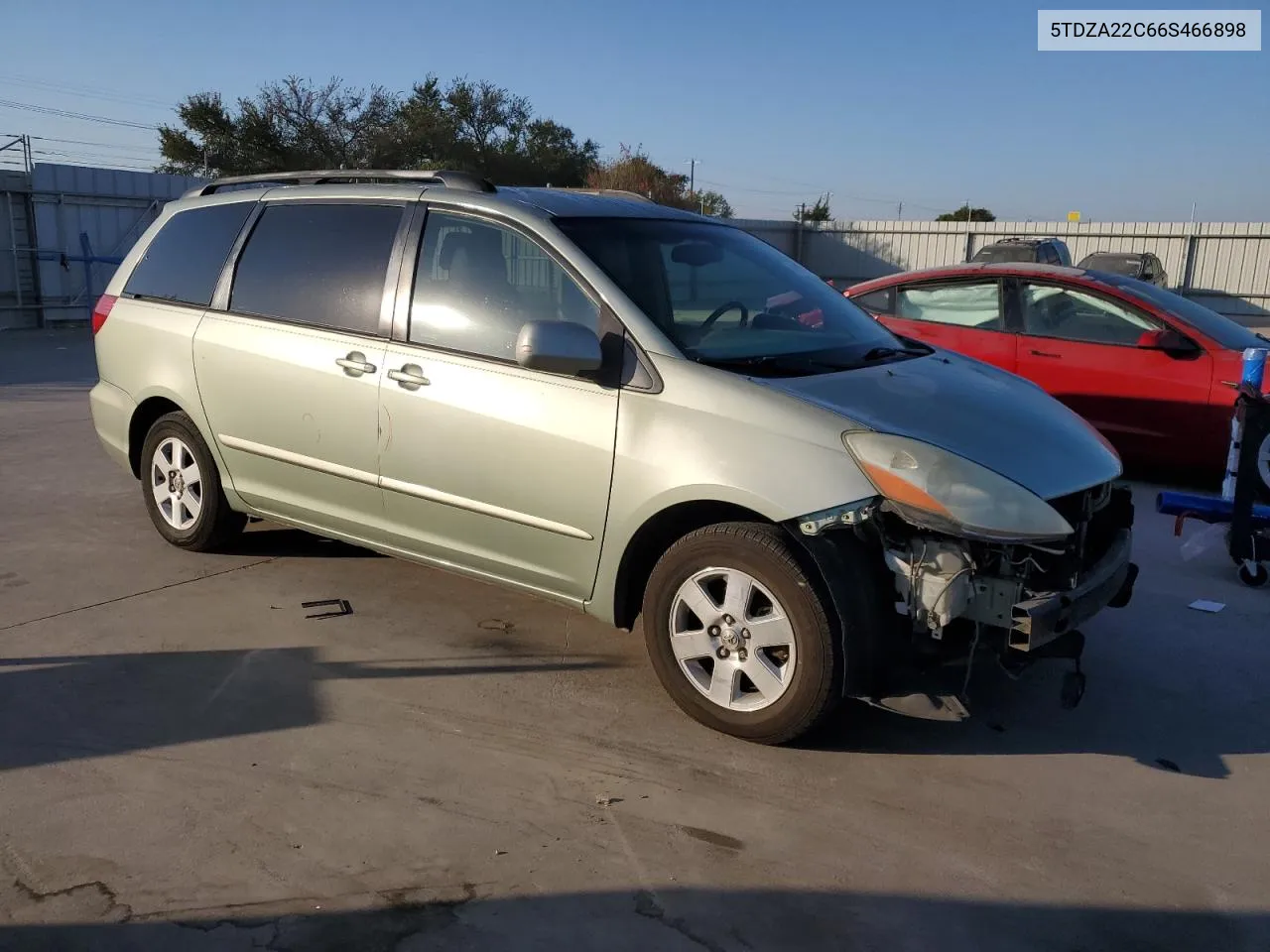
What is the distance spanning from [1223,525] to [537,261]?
4.91 m

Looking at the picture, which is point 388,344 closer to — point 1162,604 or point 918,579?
point 918,579

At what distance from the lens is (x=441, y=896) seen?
2846mm

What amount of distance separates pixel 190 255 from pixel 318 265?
1096mm

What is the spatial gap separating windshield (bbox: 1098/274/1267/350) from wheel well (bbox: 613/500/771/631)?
5.26 m

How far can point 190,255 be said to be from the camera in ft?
18.3

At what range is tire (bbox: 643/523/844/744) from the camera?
11.4 ft

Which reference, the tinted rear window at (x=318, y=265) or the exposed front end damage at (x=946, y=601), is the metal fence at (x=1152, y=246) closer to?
the tinted rear window at (x=318, y=265)

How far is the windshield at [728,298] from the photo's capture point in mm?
4086

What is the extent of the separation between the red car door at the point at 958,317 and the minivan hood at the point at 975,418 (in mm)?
3943

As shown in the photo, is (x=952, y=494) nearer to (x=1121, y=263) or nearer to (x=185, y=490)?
(x=185, y=490)

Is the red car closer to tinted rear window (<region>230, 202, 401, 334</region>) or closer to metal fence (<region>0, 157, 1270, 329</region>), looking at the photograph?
tinted rear window (<region>230, 202, 401, 334</region>)

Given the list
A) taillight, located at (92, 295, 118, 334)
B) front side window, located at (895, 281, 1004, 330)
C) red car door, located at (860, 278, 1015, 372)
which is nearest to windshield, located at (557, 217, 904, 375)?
taillight, located at (92, 295, 118, 334)

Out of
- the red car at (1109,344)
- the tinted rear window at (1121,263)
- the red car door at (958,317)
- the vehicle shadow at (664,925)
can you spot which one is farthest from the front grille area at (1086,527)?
the tinted rear window at (1121,263)

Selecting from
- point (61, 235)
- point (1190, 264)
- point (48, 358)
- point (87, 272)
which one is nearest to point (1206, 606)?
point (48, 358)
